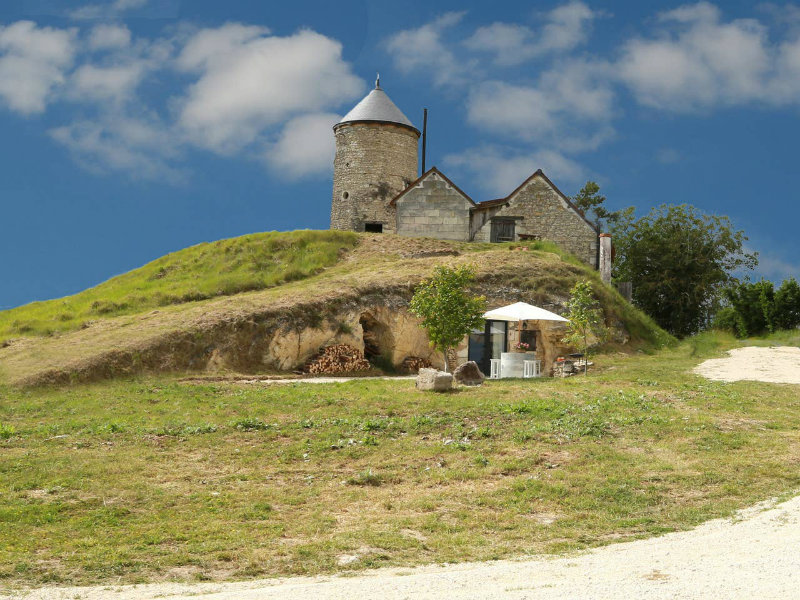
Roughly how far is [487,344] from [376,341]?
4690 mm

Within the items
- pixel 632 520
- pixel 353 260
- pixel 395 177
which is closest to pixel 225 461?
pixel 632 520

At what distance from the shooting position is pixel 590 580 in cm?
661

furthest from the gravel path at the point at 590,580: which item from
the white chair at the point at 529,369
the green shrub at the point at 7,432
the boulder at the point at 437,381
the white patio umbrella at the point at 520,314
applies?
the white chair at the point at 529,369

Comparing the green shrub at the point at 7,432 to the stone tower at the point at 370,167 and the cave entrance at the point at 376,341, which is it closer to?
the cave entrance at the point at 376,341

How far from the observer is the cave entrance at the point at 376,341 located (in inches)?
1088

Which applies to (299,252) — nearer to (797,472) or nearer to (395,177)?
(395,177)

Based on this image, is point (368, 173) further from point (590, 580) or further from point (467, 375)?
point (590, 580)

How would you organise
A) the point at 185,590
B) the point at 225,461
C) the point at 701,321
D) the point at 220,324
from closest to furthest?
the point at 185,590 → the point at 225,461 → the point at 220,324 → the point at 701,321

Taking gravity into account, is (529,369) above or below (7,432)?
above

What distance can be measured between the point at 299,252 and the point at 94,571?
2675cm

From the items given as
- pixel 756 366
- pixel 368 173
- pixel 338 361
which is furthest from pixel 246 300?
pixel 368 173

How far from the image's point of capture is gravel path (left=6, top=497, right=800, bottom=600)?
20.4ft

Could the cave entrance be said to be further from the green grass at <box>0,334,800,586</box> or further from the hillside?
the green grass at <box>0,334,800,586</box>

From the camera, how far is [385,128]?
4438 cm
